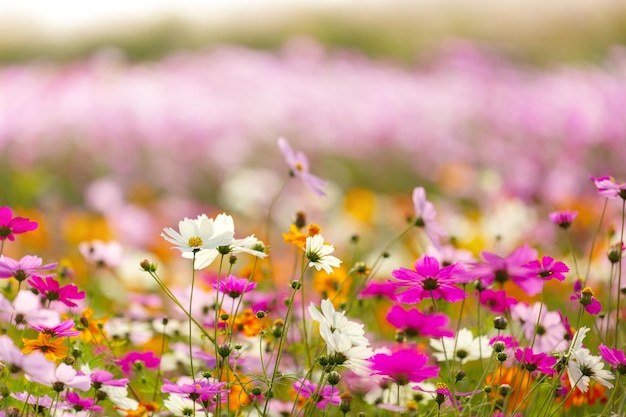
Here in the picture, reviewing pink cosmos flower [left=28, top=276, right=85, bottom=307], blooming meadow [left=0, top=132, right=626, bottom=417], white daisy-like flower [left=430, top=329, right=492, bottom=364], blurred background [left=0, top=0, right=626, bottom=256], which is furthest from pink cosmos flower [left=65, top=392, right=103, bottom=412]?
blurred background [left=0, top=0, right=626, bottom=256]

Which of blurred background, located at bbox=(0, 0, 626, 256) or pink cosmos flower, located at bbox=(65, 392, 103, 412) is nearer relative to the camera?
pink cosmos flower, located at bbox=(65, 392, 103, 412)

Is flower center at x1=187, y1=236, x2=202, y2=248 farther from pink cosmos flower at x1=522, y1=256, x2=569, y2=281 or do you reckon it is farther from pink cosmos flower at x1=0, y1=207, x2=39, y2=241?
pink cosmos flower at x1=522, y1=256, x2=569, y2=281

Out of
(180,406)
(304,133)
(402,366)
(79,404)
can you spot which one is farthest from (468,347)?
(304,133)

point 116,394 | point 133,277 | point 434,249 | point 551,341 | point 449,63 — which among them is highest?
point 449,63

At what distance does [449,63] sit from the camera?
5367mm

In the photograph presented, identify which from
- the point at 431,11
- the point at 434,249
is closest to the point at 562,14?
the point at 431,11

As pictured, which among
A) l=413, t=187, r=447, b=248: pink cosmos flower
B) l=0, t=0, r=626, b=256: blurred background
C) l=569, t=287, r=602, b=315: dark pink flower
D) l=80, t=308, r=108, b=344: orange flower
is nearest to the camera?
l=569, t=287, r=602, b=315: dark pink flower

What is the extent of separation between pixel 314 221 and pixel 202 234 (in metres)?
2.29

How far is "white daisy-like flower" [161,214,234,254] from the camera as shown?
0.95 meters

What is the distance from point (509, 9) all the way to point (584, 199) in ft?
21.7

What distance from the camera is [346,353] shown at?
36.7 inches

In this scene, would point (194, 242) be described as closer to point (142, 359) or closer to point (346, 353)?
point (346, 353)

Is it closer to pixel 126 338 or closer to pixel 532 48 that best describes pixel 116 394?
pixel 126 338

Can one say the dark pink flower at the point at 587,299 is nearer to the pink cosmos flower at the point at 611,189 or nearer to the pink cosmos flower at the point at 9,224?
the pink cosmos flower at the point at 611,189
